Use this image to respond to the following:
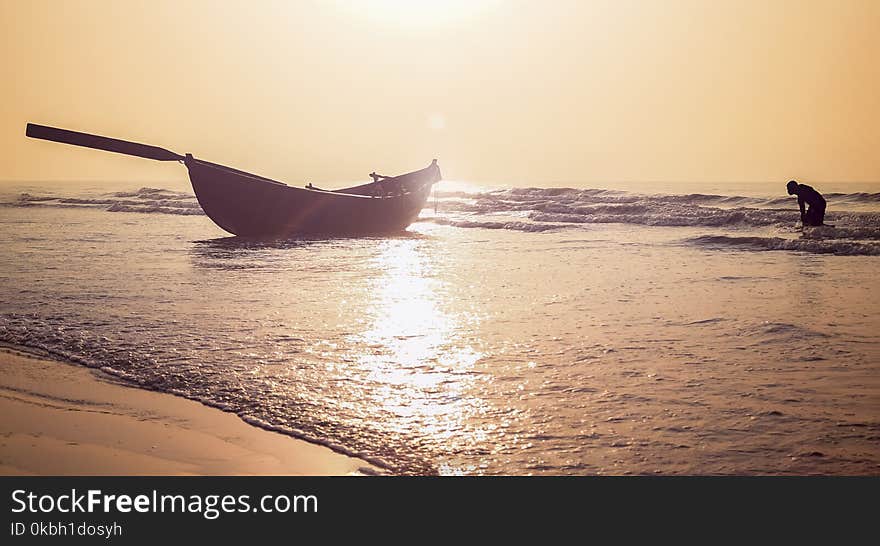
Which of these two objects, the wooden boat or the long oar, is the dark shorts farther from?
the long oar

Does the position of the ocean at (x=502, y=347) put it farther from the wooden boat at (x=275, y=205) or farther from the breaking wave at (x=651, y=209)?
the breaking wave at (x=651, y=209)

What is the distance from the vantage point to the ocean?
492cm

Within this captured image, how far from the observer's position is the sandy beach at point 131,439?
448 cm

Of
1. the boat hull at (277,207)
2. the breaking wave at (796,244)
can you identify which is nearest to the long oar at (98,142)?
the boat hull at (277,207)

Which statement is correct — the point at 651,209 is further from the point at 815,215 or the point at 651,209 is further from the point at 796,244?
the point at 796,244

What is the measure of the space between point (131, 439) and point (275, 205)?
55.1ft

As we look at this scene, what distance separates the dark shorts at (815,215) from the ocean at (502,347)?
11.1 feet

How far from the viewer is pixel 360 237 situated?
23.2 m

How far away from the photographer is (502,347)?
7.67 metres

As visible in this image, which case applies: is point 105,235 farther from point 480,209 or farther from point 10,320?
point 480,209

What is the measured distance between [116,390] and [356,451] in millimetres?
2487

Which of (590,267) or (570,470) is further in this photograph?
(590,267)
